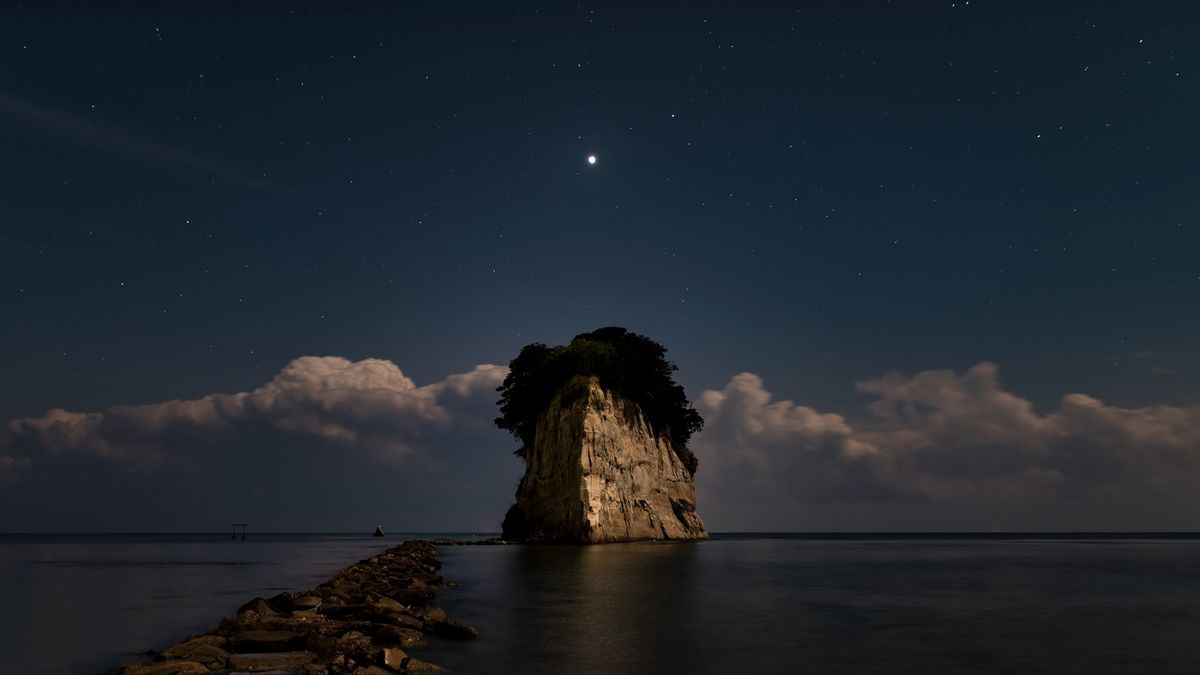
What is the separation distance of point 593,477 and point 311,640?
73668 millimetres

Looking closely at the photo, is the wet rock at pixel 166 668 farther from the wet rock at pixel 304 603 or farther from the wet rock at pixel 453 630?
the wet rock at pixel 304 603

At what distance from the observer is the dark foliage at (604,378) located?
97.6m

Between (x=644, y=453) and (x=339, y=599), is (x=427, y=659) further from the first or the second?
(x=644, y=453)

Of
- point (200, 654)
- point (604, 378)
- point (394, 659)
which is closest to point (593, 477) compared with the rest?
point (604, 378)

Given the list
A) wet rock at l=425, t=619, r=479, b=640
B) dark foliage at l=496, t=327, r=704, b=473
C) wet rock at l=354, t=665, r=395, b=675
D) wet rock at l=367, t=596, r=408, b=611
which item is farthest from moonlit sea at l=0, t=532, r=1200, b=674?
dark foliage at l=496, t=327, r=704, b=473

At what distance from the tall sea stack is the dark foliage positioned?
0.13 metres

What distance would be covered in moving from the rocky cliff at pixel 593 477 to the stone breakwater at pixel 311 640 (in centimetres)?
6379

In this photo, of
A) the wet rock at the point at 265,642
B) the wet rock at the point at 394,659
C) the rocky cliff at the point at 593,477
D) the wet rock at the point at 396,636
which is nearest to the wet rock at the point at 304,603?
the wet rock at the point at 396,636

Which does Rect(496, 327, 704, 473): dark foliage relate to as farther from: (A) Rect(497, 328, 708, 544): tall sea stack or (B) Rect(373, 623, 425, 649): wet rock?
(B) Rect(373, 623, 425, 649): wet rock

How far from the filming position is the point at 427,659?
17094 mm

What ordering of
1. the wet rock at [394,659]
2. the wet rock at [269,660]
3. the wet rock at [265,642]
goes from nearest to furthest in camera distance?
1. the wet rock at [394,659]
2. the wet rock at [269,660]
3. the wet rock at [265,642]

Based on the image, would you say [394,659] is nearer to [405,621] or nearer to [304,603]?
[405,621]

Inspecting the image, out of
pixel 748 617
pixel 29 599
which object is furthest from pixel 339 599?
pixel 29 599

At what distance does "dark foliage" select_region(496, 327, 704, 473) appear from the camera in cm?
9756
